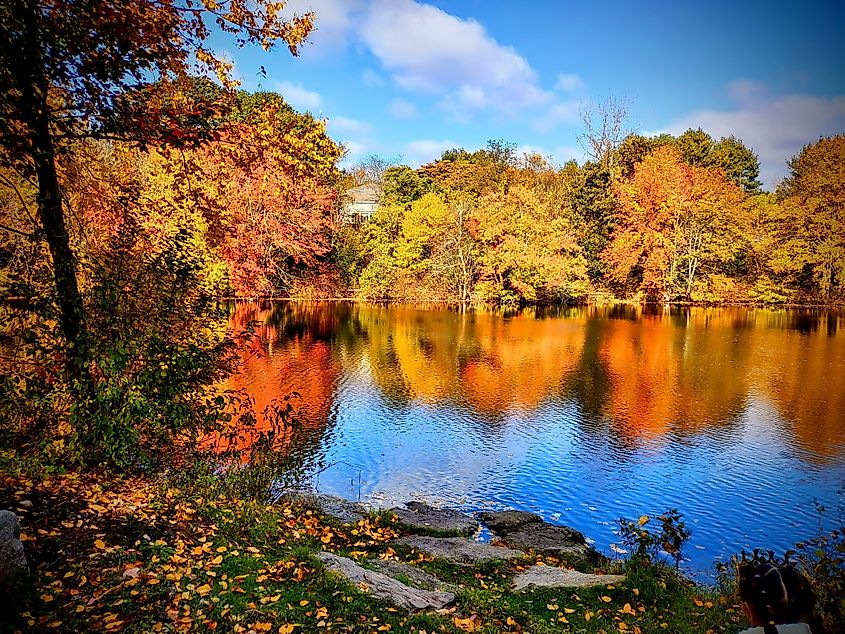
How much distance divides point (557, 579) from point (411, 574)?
197cm

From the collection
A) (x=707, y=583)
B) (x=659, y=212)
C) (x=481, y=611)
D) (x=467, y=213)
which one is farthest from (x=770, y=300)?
(x=481, y=611)

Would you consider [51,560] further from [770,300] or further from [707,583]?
[770,300]

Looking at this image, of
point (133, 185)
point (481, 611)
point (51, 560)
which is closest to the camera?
point (51, 560)

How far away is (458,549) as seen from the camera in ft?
29.6


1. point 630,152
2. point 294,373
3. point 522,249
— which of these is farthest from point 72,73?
point 630,152

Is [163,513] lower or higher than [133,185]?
lower

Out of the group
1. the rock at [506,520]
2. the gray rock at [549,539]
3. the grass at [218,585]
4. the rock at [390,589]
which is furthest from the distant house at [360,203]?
the rock at [390,589]

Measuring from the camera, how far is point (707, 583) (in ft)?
Result: 30.3

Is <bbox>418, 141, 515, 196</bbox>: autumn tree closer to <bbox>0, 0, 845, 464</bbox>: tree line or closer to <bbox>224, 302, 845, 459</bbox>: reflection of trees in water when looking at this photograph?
<bbox>224, 302, 845, 459</bbox>: reflection of trees in water

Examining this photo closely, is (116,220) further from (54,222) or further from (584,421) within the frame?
(584,421)

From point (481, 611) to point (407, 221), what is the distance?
51.6 meters

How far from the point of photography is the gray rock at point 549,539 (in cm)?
1002

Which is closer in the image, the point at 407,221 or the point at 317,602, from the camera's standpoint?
the point at 317,602

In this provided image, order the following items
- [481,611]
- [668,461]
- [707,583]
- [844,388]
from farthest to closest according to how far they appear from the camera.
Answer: [844,388] → [668,461] → [707,583] → [481,611]
